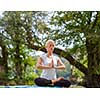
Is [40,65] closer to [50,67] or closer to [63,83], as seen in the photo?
[50,67]

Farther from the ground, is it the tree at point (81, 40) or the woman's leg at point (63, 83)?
the tree at point (81, 40)

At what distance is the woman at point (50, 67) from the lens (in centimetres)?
616

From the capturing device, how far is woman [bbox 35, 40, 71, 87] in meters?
6.16

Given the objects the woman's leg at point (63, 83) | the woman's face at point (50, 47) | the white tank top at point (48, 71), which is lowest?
the woman's leg at point (63, 83)

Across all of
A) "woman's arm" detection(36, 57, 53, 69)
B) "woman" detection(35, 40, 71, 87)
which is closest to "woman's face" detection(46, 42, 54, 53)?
"woman" detection(35, 40, 71, 87)

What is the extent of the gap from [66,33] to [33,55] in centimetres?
34

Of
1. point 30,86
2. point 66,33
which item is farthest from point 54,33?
point 30,86

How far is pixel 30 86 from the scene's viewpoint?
20.2 feet

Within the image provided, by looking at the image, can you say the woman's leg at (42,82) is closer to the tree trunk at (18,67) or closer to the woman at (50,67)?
the woman at (50,67)

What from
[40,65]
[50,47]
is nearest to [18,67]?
[40,65]

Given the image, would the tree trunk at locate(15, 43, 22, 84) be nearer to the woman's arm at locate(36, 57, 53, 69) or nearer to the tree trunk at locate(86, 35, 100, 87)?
the woman's arm at locate(36, 57, 53, 69)

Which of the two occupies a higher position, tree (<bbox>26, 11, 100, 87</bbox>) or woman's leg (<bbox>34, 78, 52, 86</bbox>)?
tree (<bbox>26, 11, 100, 87</bbox>)

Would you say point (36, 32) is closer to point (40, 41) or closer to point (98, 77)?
point (40, 41)

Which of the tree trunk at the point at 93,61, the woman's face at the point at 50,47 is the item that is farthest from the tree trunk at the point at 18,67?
the tree trunk at the point at 93,61
